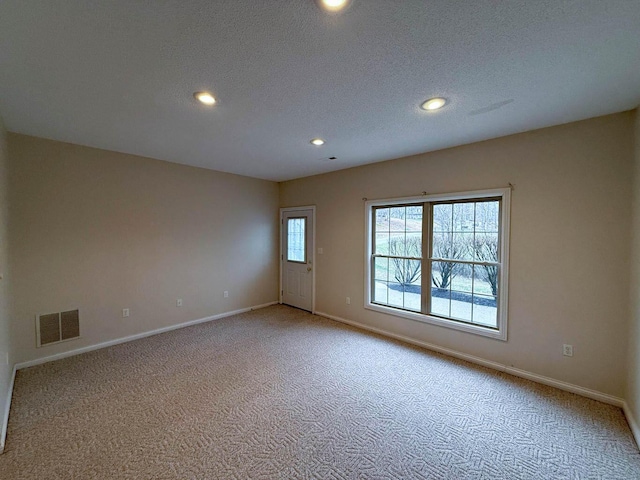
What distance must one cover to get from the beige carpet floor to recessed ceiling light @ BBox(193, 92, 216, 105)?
2602 millimetres

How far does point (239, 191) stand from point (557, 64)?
14.4ft

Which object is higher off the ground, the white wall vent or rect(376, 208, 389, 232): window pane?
rect(376, 208, 389, 232): window pane

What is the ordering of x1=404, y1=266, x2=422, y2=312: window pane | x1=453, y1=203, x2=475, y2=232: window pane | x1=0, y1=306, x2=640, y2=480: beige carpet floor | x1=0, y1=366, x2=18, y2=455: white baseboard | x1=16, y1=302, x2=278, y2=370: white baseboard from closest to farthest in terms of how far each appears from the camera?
x1=0, y1=306, x2=640, y2=480: beige carpet floor, x1=0, y1=366, x2=18, y2=455: white baseboard, x1=16, y1=302, x2=278, y2=370: white baseboard, x1=453, y1=203, x2=475, y2=232: window pane, x1=404, y1=266, x2=422, y2=312: window pane

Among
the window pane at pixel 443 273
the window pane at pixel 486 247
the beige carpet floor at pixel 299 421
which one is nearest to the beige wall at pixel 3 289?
the beige carpet floor at pixel 299 421

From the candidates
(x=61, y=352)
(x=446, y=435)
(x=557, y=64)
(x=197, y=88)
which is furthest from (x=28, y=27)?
(x=446, y=435)

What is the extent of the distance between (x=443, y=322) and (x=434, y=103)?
256 cm

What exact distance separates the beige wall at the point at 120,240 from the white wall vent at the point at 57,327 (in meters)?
0.06

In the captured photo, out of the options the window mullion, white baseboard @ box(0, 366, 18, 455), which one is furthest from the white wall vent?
the window mullion

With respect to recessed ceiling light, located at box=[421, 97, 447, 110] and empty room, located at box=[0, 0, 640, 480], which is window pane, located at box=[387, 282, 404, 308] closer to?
empty room, located at box=[0, 0, 640, 480]

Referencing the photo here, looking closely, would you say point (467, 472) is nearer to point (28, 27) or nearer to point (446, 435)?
point (446, 435)

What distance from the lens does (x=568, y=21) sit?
129 cm

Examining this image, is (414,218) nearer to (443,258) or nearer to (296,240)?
(443,258)

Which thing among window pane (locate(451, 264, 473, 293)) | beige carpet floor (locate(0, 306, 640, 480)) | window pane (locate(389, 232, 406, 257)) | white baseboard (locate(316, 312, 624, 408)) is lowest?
beige carpet floor (locate(0, 306, 640, 480))

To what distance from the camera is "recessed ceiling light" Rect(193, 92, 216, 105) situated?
1.99 metres
